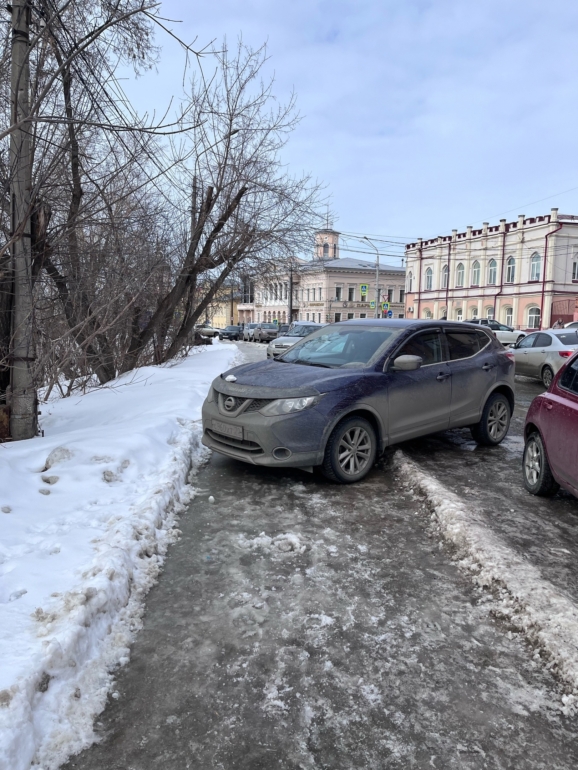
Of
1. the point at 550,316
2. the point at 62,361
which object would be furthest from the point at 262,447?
the point at 550,316

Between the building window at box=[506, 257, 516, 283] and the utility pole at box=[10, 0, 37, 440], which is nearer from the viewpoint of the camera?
the utility pole at box=[10, 0, 37, 440]

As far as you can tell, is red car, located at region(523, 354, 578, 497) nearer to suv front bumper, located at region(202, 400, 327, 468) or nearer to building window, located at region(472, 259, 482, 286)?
suv front bumper, located at region(202, 400, 327, 468)

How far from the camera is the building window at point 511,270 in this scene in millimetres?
52088

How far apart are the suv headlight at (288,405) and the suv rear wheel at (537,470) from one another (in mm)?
2194

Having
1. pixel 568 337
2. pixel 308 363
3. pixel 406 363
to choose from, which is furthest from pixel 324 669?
pixel 568 337

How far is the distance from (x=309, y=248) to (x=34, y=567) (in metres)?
13.3

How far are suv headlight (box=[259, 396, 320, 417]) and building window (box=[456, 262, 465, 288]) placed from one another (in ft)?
190

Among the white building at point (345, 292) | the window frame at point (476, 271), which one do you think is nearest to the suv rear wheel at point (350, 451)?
the window frame at point (476, 271)

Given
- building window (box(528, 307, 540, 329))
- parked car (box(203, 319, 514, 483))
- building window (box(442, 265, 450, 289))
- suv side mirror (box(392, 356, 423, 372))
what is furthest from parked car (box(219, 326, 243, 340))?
suv side mirror (box(392, 356, 423, 372))

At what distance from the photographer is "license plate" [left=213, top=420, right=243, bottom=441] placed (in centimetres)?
545

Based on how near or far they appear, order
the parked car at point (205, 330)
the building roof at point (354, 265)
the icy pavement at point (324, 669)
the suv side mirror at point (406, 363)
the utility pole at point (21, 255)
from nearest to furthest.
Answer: the icy pavement at point (324, 669)
the utility pole at point (21, 255)
the suv side mirror at point (406, 363)
the parked car at point (205, 330)
the building roof at point (354, 265)

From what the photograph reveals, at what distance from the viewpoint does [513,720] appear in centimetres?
239

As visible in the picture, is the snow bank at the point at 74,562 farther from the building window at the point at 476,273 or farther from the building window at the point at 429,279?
the building window at the point at 429,279

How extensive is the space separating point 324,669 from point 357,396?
3.14m
